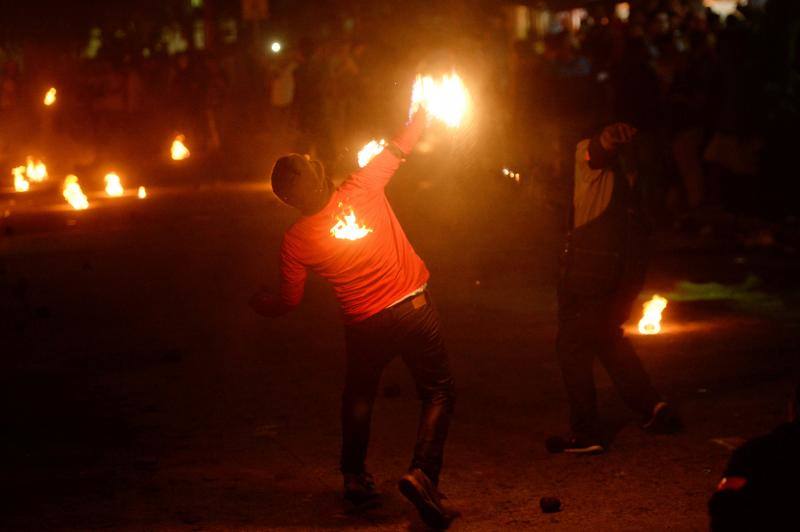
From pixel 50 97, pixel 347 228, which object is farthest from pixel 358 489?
pixel 50 97

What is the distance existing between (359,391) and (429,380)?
0.34m

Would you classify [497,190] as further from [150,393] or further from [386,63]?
[150,393]

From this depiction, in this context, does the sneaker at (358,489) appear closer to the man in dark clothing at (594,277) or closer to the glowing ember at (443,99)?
the man in dark clothing at (594,277)

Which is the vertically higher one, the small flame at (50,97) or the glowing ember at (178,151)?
the small flame at (50,97)

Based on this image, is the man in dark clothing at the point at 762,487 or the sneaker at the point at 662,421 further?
the sneaker at the point at 662,421

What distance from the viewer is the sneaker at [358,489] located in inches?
252

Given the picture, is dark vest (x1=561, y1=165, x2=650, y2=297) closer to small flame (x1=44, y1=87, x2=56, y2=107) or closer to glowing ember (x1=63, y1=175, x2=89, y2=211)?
glowing ember (x1=63, y1=175, x2=89, y2=211)

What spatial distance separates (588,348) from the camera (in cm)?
738

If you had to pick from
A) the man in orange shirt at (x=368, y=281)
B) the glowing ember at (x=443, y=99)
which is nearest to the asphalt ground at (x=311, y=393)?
the man in orange shirt at (x=368, y=281)

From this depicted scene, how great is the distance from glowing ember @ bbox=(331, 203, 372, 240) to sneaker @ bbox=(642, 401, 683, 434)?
7.23 ft

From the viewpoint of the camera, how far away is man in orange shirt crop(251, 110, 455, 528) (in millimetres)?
6242

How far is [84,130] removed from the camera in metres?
29.9

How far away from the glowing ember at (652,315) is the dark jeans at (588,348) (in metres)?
1.69

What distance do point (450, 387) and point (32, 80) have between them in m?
27.8
